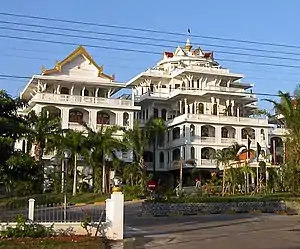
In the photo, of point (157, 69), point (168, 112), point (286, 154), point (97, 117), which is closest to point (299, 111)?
point (286, 154)

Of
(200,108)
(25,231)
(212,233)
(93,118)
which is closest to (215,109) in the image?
(200,108)

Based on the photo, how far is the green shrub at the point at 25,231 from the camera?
14.8 metres

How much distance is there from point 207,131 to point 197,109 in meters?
3.56

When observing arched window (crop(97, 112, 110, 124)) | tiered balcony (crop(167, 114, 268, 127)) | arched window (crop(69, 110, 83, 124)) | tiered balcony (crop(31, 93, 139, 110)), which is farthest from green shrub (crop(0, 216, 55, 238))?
tiered balcony (crop(167, 114, 268, 127))

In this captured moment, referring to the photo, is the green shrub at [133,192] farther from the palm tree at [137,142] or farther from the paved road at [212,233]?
the paved road at [212,233]

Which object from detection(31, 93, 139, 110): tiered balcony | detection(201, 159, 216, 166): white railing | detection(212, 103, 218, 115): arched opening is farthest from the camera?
detection(212, 103, 218, 115): arched opening

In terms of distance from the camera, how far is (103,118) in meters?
51.8

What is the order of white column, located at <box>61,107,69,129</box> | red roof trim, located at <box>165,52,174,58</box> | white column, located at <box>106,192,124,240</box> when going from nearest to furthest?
white column, located at <box>106,192,124,240</box> → white column, located at <box>61,107,69,129</box> → red roof trim, located at <box>165,52,174,58</box>

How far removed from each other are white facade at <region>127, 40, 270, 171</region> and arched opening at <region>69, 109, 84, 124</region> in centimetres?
844

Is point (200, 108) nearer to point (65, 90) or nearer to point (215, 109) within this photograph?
point (215, 109)

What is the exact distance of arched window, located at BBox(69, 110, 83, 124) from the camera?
5012cm

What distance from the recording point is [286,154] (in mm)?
22719

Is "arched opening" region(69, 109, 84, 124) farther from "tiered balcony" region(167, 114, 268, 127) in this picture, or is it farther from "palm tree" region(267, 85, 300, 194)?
"palm tree" region(267, 85, 300, 194)

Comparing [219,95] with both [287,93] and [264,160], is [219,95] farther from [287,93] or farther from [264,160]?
[287,93]
